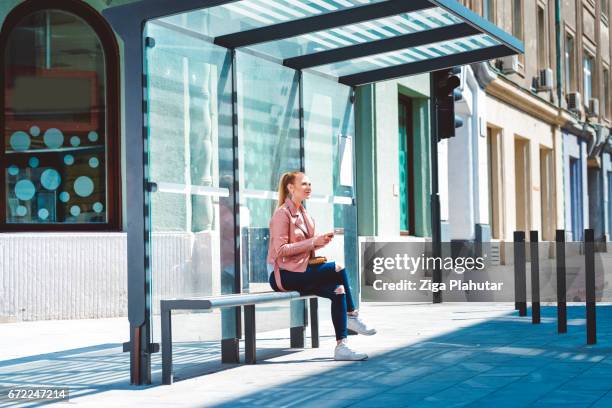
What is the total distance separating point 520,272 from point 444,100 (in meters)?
3.28

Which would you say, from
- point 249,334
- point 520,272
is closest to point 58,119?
point 520,272

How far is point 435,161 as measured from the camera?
15.4 m

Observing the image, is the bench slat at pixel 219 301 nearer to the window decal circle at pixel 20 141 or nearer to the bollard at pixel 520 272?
the bollard at pixel 520 272

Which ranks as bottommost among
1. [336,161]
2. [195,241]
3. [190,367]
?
[190,367]

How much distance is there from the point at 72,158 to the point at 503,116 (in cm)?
1432

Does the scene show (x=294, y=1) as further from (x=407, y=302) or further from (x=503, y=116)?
(x=503, y=116)

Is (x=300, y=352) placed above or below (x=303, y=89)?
below

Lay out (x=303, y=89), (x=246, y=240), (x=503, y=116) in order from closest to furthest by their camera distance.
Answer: (x=246, y=240), (x=303, y=89), (x=503, y=116)

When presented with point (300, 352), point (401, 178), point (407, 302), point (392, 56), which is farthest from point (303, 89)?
point (401, 178)

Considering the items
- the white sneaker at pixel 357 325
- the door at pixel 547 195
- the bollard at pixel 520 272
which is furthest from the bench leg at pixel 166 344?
the door at pixel 547 195

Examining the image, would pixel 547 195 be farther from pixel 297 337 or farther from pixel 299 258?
pixel 299 258

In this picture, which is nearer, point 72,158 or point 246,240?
point 246,240

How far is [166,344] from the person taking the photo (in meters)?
7.55

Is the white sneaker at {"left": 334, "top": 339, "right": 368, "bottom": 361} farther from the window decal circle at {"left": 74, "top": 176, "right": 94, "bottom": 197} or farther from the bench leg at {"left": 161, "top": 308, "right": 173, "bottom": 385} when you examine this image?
the window decal circle at {"left": 74, "top": 176, "right": 94, "bottom": 197}
